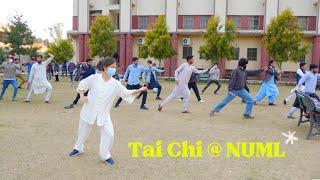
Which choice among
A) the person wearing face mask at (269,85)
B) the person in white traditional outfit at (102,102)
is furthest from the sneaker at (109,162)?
the person wearing face mask at (269,85)

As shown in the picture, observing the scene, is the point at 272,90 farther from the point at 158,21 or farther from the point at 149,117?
the point at 158,21

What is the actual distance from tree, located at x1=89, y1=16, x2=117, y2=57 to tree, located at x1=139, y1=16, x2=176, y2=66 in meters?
3.90

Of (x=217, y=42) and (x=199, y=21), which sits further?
(x=199, y=21)

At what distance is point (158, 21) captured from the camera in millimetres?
33406

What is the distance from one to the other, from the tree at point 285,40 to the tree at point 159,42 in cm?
800

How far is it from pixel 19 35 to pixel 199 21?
58.3 ft

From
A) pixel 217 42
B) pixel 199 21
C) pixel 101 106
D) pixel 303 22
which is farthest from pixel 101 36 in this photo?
pixel 101 106

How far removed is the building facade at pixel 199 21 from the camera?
35094 mm

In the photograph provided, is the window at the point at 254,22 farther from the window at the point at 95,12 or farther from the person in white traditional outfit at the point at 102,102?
the person in white traditional outfit at the point at 102,102

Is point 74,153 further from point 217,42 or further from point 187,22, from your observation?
point 187,22

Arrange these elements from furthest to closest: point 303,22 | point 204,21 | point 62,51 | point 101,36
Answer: point 62,51 → point 204,21 → point 303,22 → point 101,36

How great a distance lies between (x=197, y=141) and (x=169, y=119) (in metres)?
2.68

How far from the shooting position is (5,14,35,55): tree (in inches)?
1555

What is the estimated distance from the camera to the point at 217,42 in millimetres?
31156
